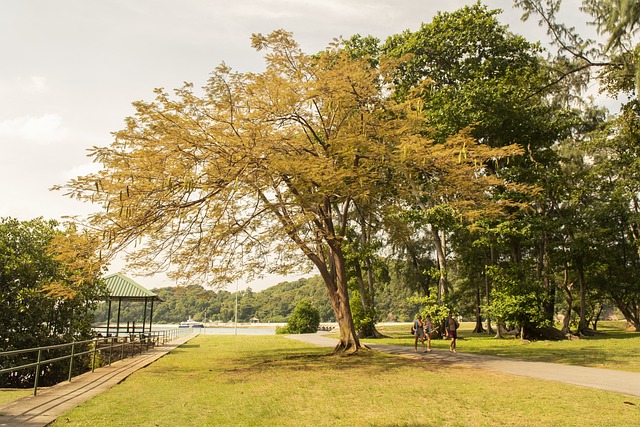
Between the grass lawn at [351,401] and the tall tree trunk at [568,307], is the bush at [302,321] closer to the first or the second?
the tall tree trunk at [568,307]

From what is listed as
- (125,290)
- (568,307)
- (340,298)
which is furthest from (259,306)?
(340,298)

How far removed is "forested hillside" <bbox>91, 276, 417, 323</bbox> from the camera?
104056mm

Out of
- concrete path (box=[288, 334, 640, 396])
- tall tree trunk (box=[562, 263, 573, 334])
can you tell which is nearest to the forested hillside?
tall tree trunk (box=[562, 263, 573, 334])

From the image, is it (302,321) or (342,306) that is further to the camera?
(302,321)

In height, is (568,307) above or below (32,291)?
below

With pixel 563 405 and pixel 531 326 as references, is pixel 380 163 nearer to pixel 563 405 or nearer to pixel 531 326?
pixel 563 405

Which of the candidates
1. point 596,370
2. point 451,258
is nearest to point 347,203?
point 596,370

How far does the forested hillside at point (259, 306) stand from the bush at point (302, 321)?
49882 millimetres

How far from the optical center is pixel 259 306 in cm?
11781

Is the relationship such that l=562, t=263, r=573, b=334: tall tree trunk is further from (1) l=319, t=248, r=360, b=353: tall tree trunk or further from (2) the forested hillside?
(2) the forested hillside

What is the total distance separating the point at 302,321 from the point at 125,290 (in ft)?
72.9

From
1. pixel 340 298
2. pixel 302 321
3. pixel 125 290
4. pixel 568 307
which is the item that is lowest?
Result: pixel 302 321

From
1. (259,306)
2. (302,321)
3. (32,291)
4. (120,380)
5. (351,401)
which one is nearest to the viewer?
(351,401)

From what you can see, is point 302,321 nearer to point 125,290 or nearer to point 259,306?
point 125,290
